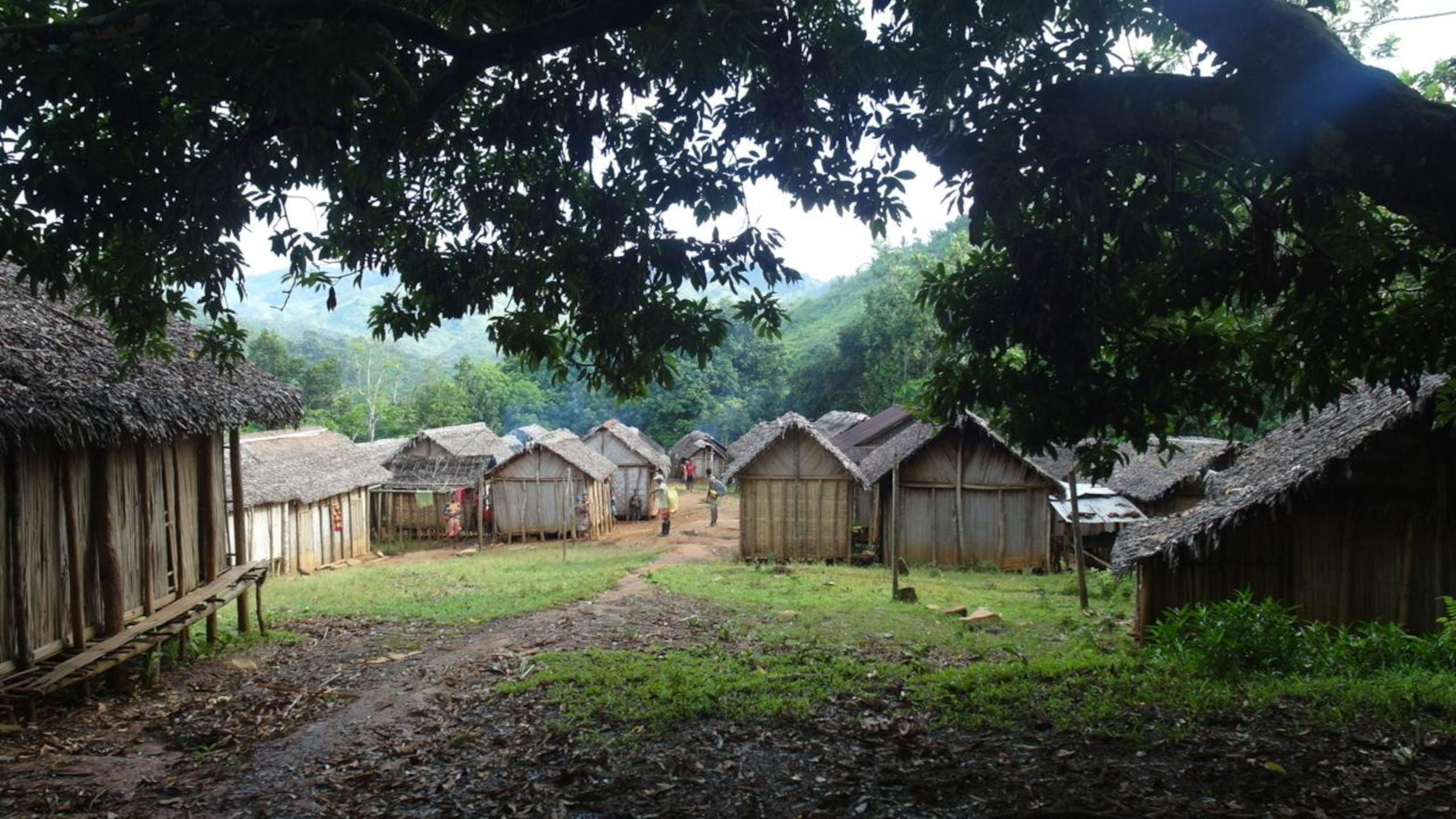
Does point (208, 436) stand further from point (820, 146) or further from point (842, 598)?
point (842, 598)

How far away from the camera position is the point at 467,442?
3139 centimetres

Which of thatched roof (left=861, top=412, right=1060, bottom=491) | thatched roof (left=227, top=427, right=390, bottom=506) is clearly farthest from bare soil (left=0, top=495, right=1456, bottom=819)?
thatched roof (left=227, top=427, right=390, bottom=506)

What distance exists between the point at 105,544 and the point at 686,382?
144ft

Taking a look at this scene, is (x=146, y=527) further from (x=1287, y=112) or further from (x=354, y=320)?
Answer: (x=354, y=320)

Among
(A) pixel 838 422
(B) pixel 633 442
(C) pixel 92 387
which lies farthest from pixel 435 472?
(C) pixel 92 387

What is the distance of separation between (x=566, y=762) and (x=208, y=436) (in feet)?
26.7

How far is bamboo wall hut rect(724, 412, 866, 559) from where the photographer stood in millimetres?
22844

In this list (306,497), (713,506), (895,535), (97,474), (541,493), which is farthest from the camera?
(713,506)

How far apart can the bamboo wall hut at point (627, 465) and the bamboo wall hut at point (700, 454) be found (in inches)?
463

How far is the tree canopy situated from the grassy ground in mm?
2209

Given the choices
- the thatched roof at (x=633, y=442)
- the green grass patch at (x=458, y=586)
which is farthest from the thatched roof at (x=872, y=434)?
the thatched roof at (x=633, y=442)

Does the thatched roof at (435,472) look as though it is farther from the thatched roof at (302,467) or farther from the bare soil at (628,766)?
the bare soil at (628,766)

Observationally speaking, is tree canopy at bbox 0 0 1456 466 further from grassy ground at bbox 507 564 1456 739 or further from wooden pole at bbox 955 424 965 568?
wooden pole at bbox 955 424 965 568

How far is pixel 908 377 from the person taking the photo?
45875 millimetres
